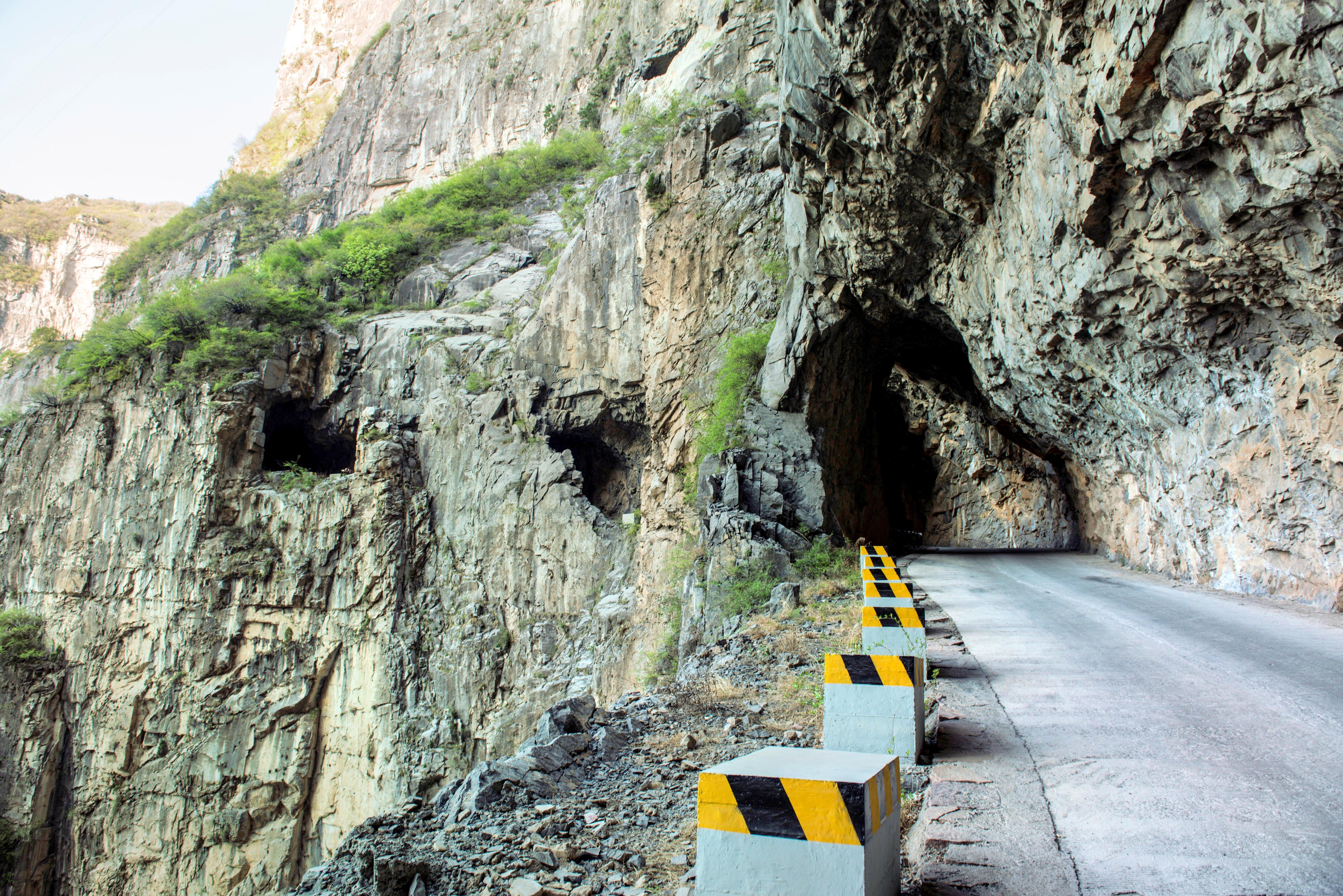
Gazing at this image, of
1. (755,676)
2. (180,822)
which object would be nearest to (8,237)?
(180,822)

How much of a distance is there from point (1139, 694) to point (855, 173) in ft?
→ 33.0

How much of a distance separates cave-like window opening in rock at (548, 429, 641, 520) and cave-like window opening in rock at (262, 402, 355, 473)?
26.2ft

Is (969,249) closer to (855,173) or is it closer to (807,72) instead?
(855,173)

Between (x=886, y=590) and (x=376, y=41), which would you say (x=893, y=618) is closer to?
(x=886, y=590)

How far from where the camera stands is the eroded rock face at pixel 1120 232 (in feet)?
21.6

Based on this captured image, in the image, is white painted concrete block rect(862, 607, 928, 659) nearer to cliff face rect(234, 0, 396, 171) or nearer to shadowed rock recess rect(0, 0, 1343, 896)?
shadowed rock recess rect(0, 0, 1343, 896)

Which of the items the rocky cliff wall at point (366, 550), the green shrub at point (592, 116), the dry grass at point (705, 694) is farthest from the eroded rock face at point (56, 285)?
the dry grass at point (705, 694)

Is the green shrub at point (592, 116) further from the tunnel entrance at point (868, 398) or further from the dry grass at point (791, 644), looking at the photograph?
the dry grass at point (791, 644)

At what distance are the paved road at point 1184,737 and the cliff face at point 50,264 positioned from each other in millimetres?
51616

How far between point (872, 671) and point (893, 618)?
5.98 feet

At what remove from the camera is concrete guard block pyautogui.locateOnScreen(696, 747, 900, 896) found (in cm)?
229

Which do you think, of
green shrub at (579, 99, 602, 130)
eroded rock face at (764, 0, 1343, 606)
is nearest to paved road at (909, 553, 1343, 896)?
eroded rock face at (764, 0, 1343, 606)

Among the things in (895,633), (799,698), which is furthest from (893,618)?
(799,698)

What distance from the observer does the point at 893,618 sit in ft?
19.4
